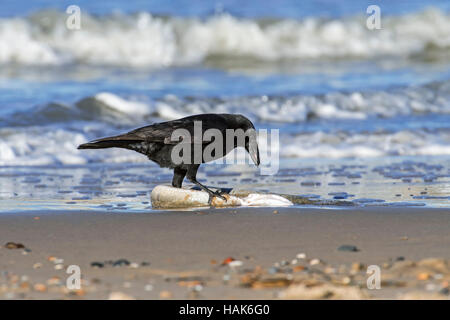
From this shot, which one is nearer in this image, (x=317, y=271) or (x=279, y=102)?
(x=317, y=271)

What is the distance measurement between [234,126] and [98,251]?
2191 mm

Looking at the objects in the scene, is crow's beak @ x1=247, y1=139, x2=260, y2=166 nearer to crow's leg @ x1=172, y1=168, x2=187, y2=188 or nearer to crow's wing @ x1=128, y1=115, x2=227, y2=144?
crow's wing @ x1=128, y1=115, x2=227, y2=144

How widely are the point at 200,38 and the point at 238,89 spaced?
449 centimetres

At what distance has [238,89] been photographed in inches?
591

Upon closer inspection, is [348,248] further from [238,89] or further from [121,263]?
[238,89]

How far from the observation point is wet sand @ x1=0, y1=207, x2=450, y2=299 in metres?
3.88

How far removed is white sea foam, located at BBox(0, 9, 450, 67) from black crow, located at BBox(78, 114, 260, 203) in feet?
→ 36.5

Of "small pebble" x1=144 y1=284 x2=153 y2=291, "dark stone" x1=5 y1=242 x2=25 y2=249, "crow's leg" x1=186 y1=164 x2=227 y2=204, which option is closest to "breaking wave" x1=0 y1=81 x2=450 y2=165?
"crow's leg" x1=186 y1=164 x2=227 y2=204

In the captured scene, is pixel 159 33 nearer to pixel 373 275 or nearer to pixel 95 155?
pixel 95 155

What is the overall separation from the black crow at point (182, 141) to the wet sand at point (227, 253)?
46 centimetres

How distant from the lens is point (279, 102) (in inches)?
536

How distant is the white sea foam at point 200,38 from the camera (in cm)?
1778

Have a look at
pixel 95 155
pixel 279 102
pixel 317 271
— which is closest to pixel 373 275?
pixel 317 271

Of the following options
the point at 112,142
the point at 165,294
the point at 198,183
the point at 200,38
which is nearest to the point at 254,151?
the point at 198,183
